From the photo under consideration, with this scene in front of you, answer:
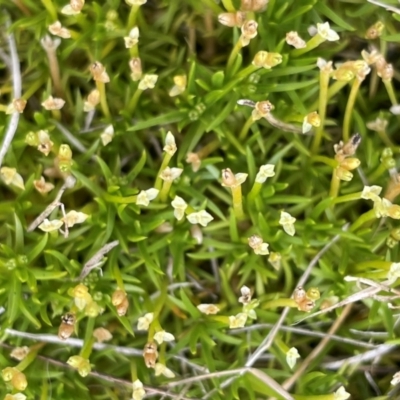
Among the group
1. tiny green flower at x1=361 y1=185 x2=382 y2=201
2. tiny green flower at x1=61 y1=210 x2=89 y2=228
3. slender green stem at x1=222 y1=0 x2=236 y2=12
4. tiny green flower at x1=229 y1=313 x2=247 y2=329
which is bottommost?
tiny green flower at x1=229 y1=313 x2=247 y2=329

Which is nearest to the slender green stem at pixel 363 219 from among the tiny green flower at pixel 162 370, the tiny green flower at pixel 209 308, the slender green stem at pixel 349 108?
the slender green stem at pixel 349 108

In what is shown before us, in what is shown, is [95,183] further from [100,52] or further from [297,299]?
[297,299]

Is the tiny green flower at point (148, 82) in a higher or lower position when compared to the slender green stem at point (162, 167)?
higher

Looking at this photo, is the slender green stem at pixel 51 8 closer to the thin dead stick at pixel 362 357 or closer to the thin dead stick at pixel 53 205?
the thin dead stick at pixel 53 205

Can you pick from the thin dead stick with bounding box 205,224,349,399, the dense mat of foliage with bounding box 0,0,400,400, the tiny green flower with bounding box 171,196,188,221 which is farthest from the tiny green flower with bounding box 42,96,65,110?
the thin dead stick with bounding box 205,224,349,399

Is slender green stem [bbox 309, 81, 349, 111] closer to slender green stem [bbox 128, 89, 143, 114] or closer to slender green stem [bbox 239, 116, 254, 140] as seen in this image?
slender green stem [bbox 239, 116, 254, 140]

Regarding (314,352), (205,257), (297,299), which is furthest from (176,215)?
(314,352)
